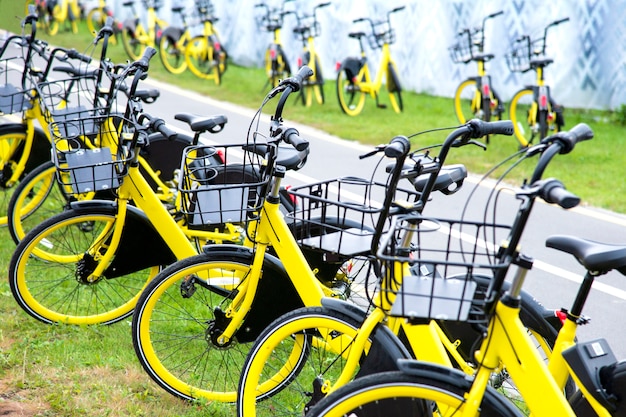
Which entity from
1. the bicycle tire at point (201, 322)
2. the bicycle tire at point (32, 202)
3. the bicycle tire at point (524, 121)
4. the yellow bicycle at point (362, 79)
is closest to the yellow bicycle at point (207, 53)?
the yellow bicycle at point (362, 79)

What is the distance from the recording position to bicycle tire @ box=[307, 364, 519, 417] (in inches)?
93.4

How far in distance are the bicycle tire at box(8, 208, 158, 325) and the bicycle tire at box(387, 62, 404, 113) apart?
716cm

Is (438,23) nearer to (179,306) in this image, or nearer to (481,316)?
(179,306)

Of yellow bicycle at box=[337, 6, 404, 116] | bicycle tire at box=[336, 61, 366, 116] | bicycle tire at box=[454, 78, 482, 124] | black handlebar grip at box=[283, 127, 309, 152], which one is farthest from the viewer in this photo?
yellow bicycle at box=[337, 6, 404, 116]

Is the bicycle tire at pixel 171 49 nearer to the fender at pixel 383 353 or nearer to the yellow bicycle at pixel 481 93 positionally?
the yellow bicycle at pixel 481 93

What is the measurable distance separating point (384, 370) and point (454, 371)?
0.39m

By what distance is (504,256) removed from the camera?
7.81 feet

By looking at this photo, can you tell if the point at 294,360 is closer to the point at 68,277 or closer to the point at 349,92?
the point at 68,277

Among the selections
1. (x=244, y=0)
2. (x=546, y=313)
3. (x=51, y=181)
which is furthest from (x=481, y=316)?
(x=244, y=0)

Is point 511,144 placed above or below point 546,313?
below

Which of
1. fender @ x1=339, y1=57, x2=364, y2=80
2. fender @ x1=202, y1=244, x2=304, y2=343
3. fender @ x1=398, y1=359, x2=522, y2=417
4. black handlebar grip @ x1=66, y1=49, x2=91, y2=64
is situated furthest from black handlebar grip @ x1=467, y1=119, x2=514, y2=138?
fender @ x1=339, y1=57, x2=364, y2=80

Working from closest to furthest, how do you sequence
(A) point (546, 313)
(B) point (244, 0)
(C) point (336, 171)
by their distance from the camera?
(A) point (546, 313)
(C) point (336, 171)
(B) point (244, 0)

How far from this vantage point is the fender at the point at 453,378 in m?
2.35

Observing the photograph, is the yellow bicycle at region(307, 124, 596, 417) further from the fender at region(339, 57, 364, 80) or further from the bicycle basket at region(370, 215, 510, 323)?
the fender at region(339, 57, 364, 80)
